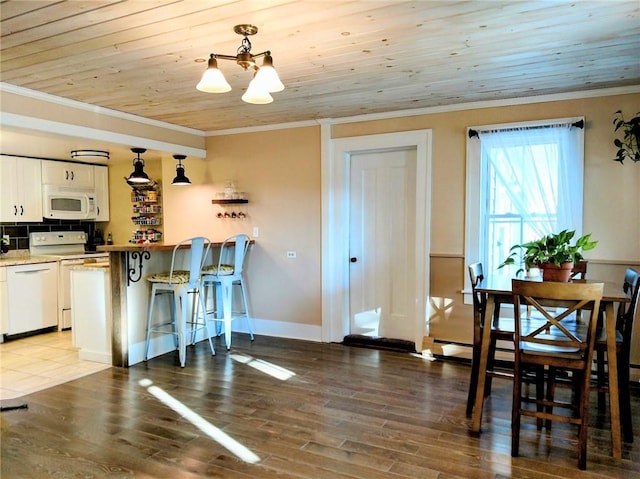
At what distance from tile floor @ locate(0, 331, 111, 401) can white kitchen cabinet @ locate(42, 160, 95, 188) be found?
2.03 meters

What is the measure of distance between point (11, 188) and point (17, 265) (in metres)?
1.01

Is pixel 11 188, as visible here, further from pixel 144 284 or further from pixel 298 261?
pixel 298 261

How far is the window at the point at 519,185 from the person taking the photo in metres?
3.77

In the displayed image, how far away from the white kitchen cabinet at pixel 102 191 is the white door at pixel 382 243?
3833 mm

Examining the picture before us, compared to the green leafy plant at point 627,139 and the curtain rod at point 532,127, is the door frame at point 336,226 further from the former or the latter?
the green leafy plant at point 627,139

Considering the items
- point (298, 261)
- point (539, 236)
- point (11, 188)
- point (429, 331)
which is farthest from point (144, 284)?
point (539, 236)

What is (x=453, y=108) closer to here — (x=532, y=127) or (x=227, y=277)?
(x=532, y=127)

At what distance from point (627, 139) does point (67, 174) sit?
6354 millimetres

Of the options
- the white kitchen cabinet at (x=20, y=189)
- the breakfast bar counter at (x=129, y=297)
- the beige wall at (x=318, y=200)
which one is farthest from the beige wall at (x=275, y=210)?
the white kitchen cabinet at (x=20, y=189)

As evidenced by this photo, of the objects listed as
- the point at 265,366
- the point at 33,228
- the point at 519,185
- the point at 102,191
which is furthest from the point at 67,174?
the point at 519,185

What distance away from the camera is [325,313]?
4852mm

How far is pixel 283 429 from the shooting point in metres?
2.81

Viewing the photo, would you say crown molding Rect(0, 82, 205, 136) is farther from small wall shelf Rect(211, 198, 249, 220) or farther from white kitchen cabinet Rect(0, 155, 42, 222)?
white kitchen cabinet Rect(0, 155, 42, 222)

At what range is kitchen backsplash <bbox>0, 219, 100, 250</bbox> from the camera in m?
5.55
